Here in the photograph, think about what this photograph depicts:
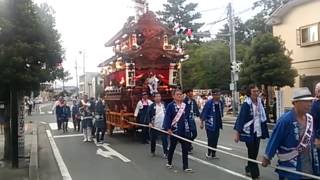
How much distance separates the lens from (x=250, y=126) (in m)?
9.73

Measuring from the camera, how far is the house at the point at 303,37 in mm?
28031

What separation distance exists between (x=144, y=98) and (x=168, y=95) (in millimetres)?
2040

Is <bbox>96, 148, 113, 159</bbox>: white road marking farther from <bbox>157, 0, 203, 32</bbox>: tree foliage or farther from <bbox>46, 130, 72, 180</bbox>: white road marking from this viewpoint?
<bbox>157, 0, 203, 32</bbox>: tree foliage

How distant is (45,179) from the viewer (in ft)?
35.9

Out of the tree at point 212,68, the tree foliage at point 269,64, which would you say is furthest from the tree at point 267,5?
the tree foliage at point 269,64

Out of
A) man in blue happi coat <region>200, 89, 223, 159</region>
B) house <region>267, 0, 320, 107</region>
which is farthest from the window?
man in blue happi coat <region>200, 89, 223, 159</region>

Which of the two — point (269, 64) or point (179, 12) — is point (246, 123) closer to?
point (269, 64)

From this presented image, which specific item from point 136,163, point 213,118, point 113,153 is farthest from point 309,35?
point 136,163

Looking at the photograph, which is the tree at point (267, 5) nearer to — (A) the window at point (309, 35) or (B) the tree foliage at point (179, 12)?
(B) the tree foliage at point (179, 12)

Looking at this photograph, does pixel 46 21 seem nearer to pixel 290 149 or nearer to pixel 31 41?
pixel 31 41

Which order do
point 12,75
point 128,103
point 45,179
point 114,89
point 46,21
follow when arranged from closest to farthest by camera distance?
1. point 45,179
2. point 12,75
3. point 46,21
4. point 128,103
5. point 114,89

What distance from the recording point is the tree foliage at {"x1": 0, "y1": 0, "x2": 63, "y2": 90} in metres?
11.8

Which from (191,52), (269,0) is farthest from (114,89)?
(269,0)

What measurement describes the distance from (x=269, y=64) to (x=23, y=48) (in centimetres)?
1653
